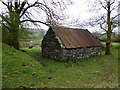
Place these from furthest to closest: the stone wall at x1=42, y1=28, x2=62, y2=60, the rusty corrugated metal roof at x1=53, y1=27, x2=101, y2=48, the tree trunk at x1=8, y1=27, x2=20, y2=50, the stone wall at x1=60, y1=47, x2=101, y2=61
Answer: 1. the rusty corrugated metal roof at x1=53, y1=27, x2=101, y2=48
2. the stone wall at x1=42, y1=28, x2=62, y2=60
3. the stone wall at x1=60, y1=47, x2=101, y2=61
4. the tree trunk at x1=8, y1=27, x2=20, y2=50

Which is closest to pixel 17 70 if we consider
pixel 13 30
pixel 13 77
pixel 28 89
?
pixel 13 77

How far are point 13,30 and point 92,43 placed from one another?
37.8 feet

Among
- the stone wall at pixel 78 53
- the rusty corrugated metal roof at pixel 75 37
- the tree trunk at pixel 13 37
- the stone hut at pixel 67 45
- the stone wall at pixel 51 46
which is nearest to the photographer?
the tree trunk at pixel 13 37

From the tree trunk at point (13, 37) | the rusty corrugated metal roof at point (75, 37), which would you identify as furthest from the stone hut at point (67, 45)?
the tree trunk at point (13, 37)

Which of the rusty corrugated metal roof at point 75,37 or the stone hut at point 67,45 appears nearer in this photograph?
the stone hut at point 67,45

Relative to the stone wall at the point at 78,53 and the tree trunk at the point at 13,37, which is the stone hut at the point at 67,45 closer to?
the stone wall at the point at 78,53

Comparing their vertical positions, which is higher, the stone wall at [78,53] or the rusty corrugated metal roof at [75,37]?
the rusty corrugated metal roof at [75,37]

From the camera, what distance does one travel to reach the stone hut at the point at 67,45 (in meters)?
18.0

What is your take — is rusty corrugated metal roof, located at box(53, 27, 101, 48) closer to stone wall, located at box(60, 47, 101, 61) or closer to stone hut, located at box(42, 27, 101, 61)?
stone hut, located at box(42, 27, 101, 61)

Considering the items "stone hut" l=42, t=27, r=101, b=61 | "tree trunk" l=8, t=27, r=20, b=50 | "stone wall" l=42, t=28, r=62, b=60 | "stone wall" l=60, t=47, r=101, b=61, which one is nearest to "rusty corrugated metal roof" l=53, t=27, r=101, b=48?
"stone hut" l=42, t=27, r=101, b=61

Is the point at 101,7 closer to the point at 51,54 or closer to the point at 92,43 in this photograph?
the point at 92,43

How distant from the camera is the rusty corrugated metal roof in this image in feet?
62.2

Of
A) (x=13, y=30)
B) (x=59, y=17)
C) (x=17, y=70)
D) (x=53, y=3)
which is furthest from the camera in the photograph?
(x=53, y=3)

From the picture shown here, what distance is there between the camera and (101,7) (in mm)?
21891
